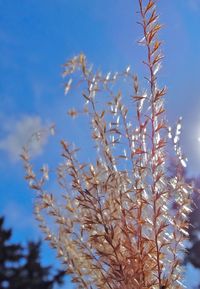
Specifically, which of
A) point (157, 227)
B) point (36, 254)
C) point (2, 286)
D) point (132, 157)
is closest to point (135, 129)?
point (132, 157)

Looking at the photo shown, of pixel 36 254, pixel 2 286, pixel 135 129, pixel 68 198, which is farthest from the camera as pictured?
pixel 36 254

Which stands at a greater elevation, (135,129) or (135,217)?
(135,129)

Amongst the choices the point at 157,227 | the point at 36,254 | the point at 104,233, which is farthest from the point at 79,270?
the point at 36,254

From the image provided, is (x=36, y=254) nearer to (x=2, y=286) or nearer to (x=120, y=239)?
(x=2, y=286)

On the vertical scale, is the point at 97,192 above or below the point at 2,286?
below

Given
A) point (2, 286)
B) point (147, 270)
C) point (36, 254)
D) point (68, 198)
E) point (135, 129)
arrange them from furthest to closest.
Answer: point (36, 254) → point (2, 286) → point (68, 198) → point (135, 129) → point (147, 270)

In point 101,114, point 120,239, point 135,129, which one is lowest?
point 120,239

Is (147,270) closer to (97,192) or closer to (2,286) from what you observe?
(97,192)

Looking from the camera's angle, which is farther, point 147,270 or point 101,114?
point 101,114

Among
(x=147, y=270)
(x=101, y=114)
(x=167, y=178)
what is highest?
(x=101, y=114)
